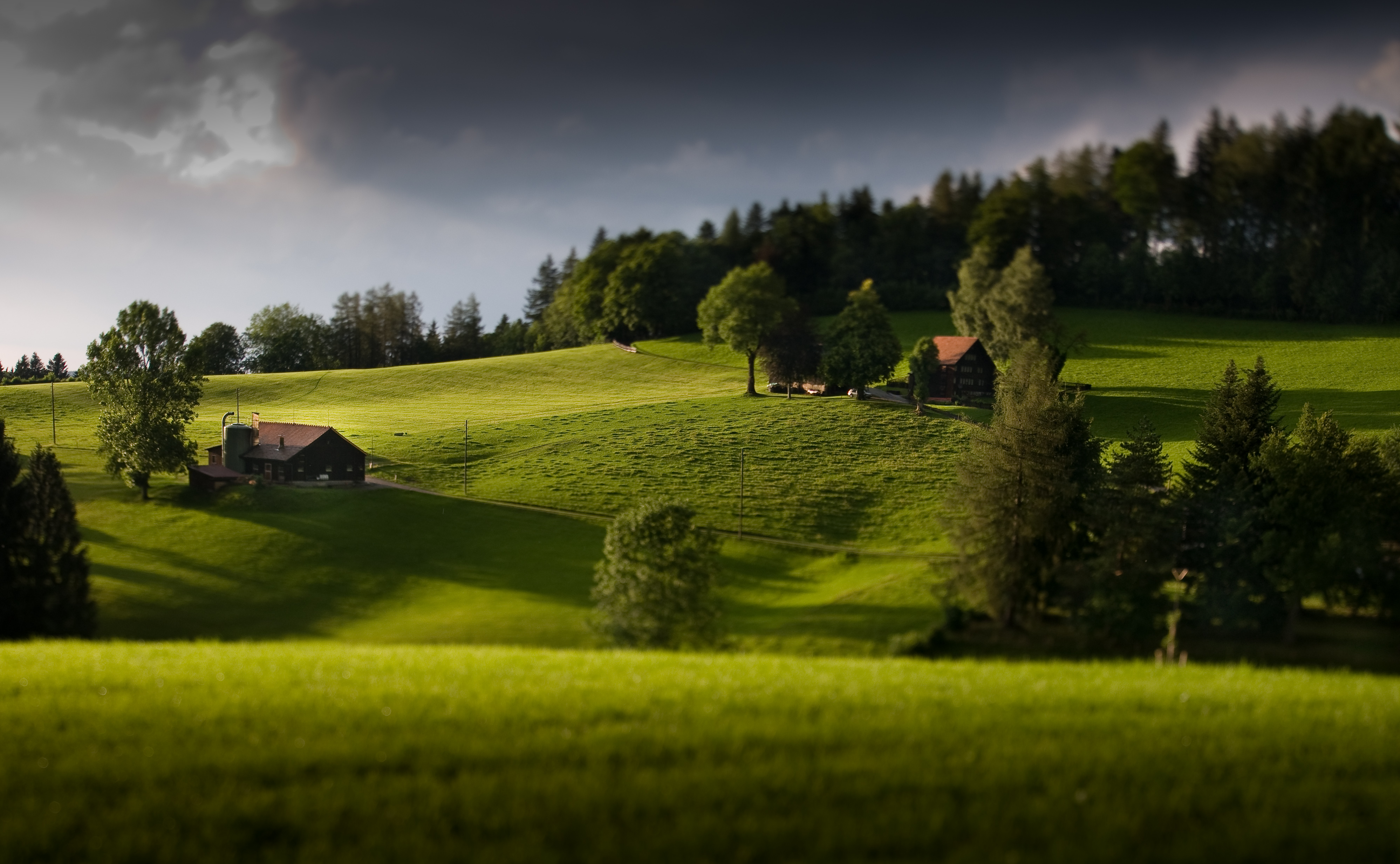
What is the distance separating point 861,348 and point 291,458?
163ft

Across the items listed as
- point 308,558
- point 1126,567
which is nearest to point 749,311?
point 308,558

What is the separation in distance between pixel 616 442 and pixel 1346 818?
214 ft

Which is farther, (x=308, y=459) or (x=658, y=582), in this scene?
(x=308, y=459)

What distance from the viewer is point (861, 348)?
273 ft

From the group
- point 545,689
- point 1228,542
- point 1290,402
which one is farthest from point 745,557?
point 1290,402

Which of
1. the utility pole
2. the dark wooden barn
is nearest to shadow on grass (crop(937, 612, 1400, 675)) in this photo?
the utility pole

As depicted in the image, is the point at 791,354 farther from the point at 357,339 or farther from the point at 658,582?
the point at 357,339

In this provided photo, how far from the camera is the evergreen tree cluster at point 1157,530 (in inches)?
1412

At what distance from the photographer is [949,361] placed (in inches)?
3393

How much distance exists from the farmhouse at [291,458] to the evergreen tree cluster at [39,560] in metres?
20.4

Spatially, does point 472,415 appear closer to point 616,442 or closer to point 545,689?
point 616,442

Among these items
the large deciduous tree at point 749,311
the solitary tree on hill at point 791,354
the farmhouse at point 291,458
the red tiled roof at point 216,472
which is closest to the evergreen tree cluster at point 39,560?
the red tiled roof at point 216,472

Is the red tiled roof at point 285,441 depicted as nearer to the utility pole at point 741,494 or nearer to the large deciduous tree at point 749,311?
the utility pole at point 741,494

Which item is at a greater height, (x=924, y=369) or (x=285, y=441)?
(x=924, y=369)
